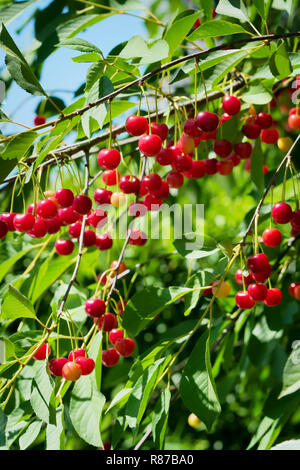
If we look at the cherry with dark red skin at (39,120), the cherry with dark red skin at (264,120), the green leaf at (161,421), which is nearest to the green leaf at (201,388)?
the green leaf at (161,421)

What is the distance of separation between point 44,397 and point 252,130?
3.42ft

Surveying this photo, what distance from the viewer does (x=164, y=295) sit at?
1.44m

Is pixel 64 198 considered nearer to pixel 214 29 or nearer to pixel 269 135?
pixel 214 29

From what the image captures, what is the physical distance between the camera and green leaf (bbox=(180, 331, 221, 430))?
1.21 metres

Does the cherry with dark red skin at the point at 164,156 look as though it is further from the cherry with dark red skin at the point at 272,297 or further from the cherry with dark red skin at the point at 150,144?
the cherry with dark red skin at the point at 272,297

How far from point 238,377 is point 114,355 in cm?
79

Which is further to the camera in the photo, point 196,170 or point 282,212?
point 196,170

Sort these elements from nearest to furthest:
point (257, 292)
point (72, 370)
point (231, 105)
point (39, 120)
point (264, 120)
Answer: point (72, 370) → point (257, 292) → point (231, 105) → point (264, 120) → point (39, 120)

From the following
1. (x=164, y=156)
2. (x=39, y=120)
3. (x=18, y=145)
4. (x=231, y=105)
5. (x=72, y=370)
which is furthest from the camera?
(x=39, y=120)

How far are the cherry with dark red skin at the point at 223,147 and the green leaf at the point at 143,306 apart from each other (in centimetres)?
52

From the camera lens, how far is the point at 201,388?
49.3 inches

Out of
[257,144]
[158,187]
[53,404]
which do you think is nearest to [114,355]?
[53,404]

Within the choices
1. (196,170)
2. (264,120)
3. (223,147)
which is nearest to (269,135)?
(264,120)
